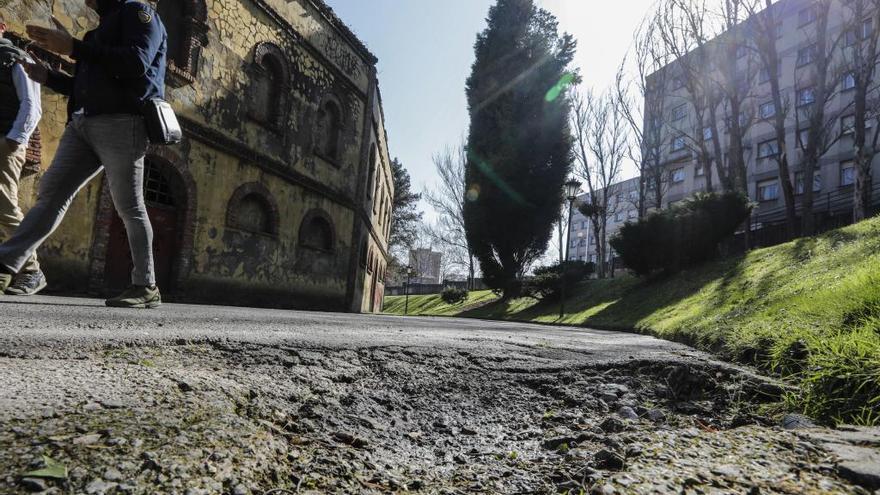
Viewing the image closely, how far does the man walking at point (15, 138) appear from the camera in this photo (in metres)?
4.09

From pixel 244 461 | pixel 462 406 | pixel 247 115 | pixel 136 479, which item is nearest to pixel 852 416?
pixel 462 406

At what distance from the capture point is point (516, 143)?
70.2ft

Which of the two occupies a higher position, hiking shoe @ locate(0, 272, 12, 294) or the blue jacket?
the blue jacket

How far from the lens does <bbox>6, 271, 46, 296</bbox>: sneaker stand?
12.8 ft

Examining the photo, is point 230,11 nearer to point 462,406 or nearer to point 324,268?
point 324,268

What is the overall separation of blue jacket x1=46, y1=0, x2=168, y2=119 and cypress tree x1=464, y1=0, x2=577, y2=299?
1862cm

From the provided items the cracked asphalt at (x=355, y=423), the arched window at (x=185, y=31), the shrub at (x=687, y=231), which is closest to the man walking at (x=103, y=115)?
the cracked asphalt at (x=355, y=423)

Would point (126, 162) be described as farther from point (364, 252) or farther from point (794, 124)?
point (794, 124)

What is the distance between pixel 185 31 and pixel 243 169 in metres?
2.98

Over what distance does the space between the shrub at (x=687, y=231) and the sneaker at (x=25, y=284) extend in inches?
553

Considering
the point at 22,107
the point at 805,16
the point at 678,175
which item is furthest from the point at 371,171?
the point at 805,16

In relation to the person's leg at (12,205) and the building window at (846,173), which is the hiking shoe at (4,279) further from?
the building window at (846,173)

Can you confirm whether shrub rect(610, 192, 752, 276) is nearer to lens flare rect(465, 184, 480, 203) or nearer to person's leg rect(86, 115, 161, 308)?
lens flare rect(465, 184, 480, 203)

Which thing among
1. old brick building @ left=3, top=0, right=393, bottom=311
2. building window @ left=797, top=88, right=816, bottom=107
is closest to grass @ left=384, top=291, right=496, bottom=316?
old brick building @ left=3, top=0, right=393, bottom=311
